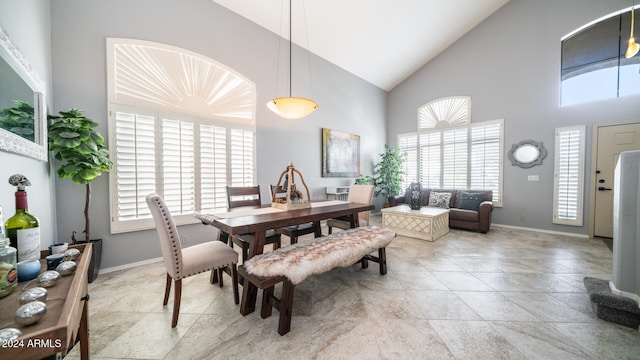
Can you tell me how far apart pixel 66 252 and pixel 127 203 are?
186 centimetres

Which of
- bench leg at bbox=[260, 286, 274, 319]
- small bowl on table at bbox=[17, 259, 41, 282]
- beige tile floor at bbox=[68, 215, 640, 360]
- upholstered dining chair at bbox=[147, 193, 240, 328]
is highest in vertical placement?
small bowl on table at bbox=[17, 259, 41, 282]

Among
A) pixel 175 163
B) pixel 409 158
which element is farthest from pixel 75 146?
pixel 409 158

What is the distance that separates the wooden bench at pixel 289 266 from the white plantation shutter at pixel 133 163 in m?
1.90

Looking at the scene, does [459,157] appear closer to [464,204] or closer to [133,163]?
[464,204]

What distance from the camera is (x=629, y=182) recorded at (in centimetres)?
163

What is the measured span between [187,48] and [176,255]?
9.28 ft

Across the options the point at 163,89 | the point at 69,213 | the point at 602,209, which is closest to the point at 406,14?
the point at 163,89

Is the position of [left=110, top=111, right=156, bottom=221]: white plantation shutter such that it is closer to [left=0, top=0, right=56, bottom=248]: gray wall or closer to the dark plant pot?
the dark plant pot

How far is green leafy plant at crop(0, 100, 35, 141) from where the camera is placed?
1181 millimetres

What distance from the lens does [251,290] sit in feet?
5.71

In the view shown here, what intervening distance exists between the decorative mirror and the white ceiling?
295 cm

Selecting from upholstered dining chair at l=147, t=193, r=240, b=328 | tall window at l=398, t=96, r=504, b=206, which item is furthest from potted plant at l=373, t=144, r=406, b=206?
upholstered dining chair at l=147, t=193, r=240, b=328

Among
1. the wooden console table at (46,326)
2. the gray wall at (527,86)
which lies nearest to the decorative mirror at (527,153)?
the gray wall at (527,86)

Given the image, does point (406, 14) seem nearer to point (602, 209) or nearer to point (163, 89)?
point (163, 89)
